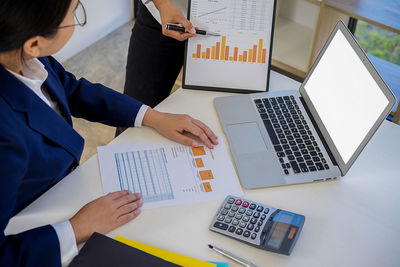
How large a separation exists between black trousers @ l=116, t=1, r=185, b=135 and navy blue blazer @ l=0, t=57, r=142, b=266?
1.18 ft

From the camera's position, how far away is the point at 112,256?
3.15 feet

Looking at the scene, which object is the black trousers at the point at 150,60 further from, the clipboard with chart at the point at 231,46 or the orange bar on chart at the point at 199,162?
the orange bar on chart at the point at 199,162

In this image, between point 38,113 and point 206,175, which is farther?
point 206,175

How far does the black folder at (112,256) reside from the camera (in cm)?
95

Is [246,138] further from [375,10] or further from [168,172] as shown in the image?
[375,10]

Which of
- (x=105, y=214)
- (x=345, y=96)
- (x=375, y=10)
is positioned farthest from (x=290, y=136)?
(x=375, y=10)

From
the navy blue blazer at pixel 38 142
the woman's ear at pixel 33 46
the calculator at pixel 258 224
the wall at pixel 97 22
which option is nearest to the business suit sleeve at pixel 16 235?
the navy blue blazer at pixel 38 142

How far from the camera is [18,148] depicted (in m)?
0.96

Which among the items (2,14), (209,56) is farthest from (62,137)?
(209,56)

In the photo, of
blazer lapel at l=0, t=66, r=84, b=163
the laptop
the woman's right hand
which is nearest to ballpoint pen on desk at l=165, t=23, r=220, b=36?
the laptop

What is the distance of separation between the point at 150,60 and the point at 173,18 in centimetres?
30

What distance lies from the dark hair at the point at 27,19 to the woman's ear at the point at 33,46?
0.01 m

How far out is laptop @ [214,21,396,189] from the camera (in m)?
1.11

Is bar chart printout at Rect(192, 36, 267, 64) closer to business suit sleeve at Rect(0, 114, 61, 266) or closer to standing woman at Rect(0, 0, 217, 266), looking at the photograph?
standing woman at Rect(0, 0, 217, 266)
